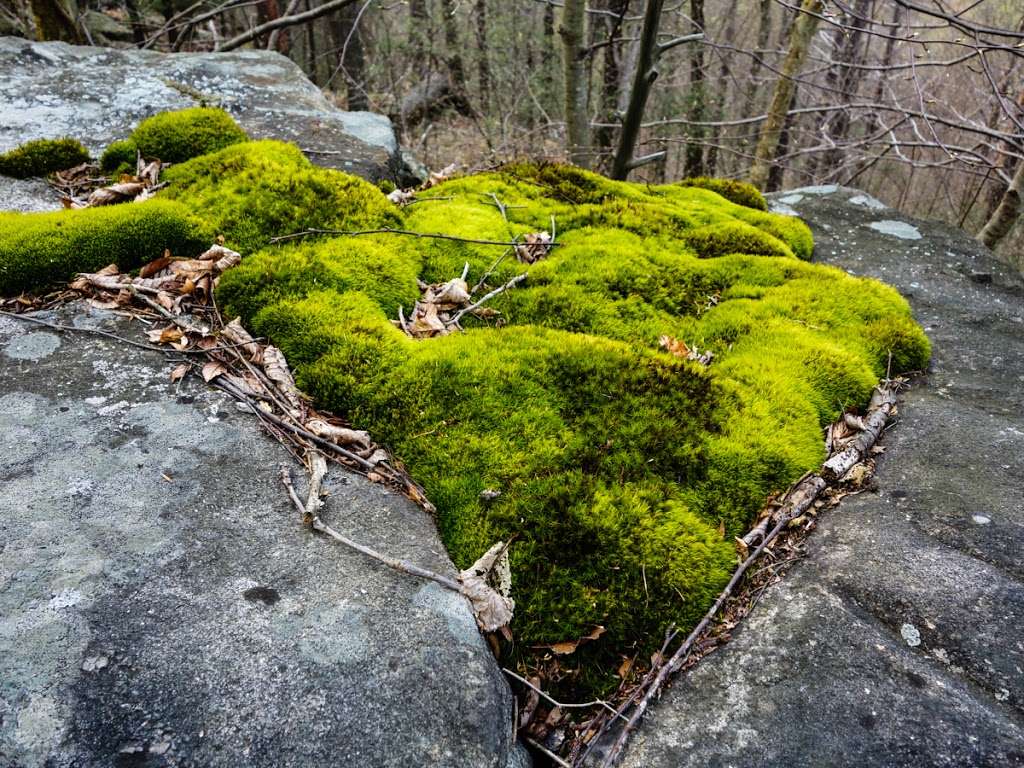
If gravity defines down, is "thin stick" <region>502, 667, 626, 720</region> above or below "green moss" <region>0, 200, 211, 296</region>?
below

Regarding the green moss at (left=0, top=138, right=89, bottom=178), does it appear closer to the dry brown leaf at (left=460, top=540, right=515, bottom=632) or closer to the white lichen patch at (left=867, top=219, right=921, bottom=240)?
the dry brown leaf at (left=460, top=540, right=515, bottom=632)

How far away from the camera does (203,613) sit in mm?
1854

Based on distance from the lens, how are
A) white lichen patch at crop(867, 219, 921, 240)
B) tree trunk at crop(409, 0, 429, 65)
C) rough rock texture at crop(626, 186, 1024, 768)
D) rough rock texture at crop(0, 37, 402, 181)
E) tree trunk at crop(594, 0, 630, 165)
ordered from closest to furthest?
rough rock texture at crop(626, 186, 1024, 768) < rough rock texture at crop(0, 37, 402, 181) < white lichen patch at crop(867, 219, 921, 240) < tree trunk at crop(594, 0, 630, 165) < tree trunk at crop(409, 0, 429, 65)

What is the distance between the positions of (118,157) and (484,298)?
3.08 meters

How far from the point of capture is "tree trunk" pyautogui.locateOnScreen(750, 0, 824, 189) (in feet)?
29.0

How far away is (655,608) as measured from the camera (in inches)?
86.4

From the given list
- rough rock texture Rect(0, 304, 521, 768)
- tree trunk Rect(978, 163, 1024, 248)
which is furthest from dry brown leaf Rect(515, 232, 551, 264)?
tree trunk Rect(978, 163, 1024, 248)

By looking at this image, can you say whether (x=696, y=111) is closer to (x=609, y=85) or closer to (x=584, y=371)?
(x=609, y=85)

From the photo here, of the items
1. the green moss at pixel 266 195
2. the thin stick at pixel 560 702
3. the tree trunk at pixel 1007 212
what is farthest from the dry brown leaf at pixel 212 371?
the tree trunk at pixel 1007 212

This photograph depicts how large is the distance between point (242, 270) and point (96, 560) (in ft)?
5.81

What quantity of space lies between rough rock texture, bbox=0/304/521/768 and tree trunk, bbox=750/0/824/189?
7846mm

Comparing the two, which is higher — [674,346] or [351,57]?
[351,57]

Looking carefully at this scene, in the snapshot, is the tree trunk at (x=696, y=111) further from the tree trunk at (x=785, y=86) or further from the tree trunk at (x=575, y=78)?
the tree trunk at (x=575, y=78)

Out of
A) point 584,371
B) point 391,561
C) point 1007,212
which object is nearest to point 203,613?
point 391,561
